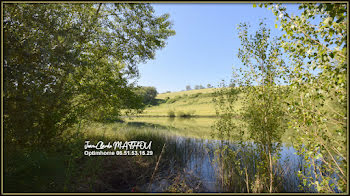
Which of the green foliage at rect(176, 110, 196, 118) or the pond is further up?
the green foliage at rect(176, 110, 196, 118)

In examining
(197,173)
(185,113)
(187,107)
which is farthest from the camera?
(187,107)

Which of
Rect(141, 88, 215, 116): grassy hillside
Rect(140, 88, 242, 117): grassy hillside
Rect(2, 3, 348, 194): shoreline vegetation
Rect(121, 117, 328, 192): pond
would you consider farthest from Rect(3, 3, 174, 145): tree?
Rect(141, 88, 215, 116): grassy hillside

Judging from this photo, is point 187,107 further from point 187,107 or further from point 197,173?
point 197,173

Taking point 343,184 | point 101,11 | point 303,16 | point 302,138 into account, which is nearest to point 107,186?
point 302,138

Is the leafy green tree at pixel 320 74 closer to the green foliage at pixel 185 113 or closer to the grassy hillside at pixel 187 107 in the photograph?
the grassy hillside at pixel 187 107

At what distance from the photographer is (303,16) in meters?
3.32

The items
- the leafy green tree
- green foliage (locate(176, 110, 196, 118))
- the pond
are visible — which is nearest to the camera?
the leafy green tree

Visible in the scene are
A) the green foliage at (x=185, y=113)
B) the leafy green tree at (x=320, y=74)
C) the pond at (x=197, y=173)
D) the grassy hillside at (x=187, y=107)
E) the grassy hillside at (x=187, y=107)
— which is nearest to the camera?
the leafy green tree at (x=320, y=74)

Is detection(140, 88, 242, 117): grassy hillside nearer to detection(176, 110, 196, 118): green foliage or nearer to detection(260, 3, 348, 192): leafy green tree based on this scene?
detection(176, 110, 196, 118): green foliage

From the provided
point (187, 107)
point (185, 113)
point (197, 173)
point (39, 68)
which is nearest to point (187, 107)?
point (187, 107)

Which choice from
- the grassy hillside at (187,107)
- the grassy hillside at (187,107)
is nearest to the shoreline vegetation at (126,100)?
the grassy hillside at (187,107)

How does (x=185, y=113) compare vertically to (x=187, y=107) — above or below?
below

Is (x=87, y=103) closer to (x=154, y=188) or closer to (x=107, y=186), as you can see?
(x=107, y=186)

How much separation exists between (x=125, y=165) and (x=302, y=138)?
23.3ft
